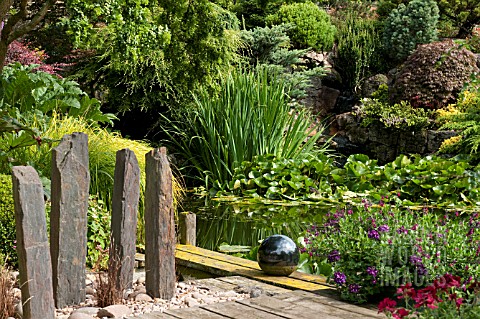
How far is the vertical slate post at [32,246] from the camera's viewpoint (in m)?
3.41

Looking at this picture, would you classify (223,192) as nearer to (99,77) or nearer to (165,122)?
(165,122)

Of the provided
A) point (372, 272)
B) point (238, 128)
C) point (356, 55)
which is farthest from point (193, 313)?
point (356, 55)

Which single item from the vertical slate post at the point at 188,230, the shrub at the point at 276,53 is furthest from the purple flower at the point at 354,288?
the shrub at the point at 276,53

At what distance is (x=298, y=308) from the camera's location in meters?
3.82

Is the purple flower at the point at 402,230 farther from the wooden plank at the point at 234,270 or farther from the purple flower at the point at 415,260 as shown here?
the wooden plank at the point at 234,270

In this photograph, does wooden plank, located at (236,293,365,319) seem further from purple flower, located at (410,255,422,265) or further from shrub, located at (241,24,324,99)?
shrub, located at (241,24,324,99)

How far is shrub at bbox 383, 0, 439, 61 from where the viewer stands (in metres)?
14.2

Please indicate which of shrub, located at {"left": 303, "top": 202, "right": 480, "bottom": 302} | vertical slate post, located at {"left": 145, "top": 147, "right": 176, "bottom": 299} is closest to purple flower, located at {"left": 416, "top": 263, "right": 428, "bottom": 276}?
shrub, located at {"left": 303, "top": 202, "right": 480, "bottom": 302}

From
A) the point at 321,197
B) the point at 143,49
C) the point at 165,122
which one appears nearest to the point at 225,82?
the point at 165,122

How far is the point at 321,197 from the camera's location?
28.9ft

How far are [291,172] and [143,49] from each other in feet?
13.6

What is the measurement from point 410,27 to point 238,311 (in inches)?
459

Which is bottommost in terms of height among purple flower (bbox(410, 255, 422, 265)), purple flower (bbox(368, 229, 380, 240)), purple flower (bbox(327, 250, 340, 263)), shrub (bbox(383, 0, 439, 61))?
purple flower (bbox(327, 250, 340, 263))

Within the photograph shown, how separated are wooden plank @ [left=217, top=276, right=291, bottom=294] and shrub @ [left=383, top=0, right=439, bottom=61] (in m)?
10.5
